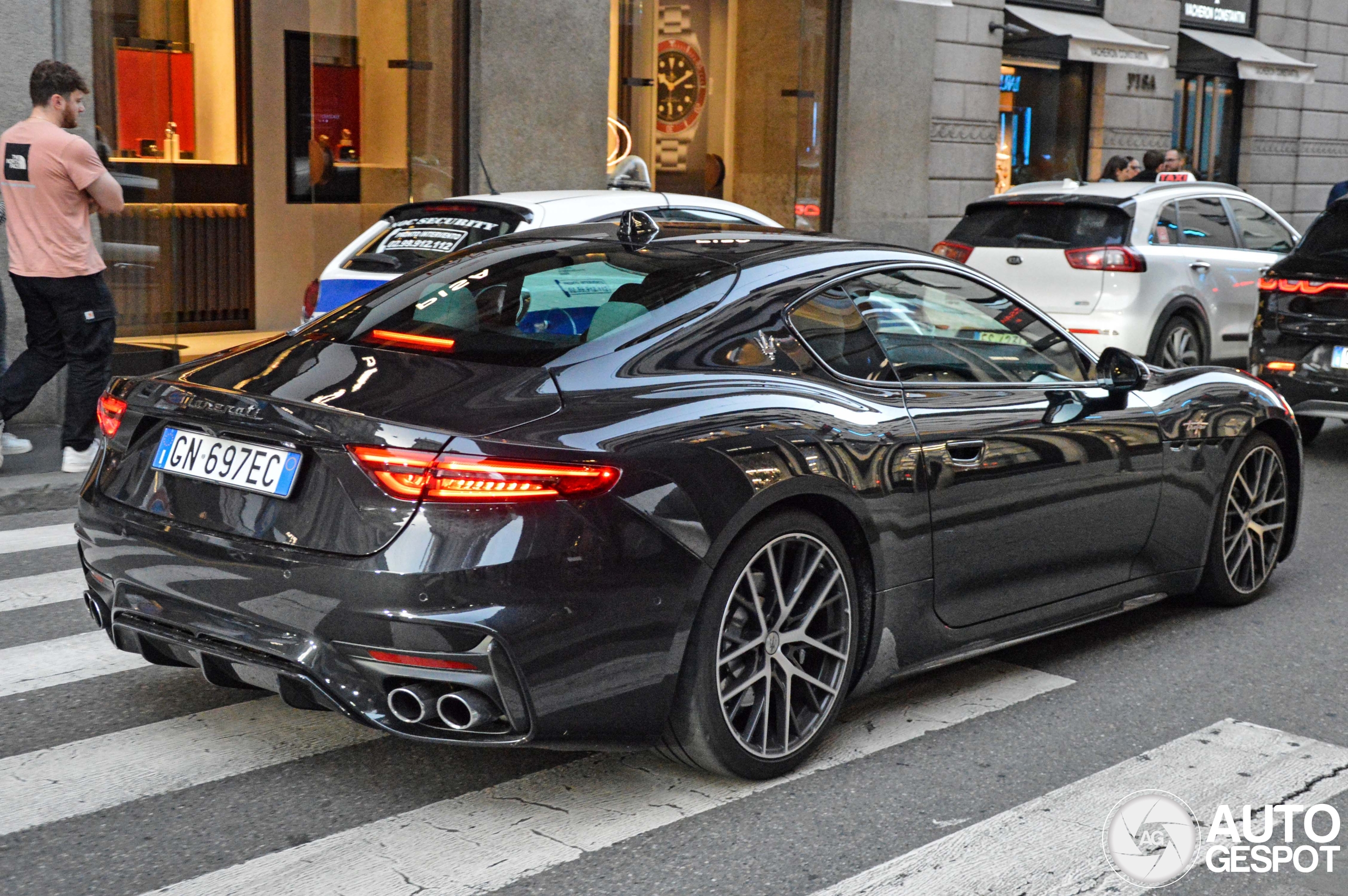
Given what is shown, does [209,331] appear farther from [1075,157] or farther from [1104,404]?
[1075,157]

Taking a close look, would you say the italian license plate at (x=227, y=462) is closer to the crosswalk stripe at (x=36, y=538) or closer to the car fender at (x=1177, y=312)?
the crosswalk stripe at (x=36, y=538)

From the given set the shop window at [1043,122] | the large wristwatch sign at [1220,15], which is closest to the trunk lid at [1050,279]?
the shop window at [1043,122]

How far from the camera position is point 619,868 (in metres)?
3.65

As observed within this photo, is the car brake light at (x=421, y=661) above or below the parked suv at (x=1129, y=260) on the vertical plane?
below

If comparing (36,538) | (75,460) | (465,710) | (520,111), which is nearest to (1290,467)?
(465,710)

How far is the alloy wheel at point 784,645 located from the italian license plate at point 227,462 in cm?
113

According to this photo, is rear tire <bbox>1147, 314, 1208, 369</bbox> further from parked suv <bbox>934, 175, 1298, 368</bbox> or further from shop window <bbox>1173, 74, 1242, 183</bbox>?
shop window <bbox>1173, 74, 1242, 183</bbox>

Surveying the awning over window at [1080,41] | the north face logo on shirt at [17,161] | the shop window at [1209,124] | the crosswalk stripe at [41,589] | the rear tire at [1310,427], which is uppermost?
the awning over window at [1080,41]

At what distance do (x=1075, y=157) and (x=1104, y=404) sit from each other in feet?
55.7

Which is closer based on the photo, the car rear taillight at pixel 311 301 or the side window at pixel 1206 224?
the car rear taillight at pixel 311 301

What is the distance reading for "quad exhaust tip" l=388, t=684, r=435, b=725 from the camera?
364 cm

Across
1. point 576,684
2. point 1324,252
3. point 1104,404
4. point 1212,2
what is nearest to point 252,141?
point 1324,252

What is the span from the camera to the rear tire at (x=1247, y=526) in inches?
241

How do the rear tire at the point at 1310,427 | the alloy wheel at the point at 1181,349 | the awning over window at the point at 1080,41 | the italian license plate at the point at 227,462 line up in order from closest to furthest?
the italian license plate at the point at 227,462 → the rear tire at the point at 1310,427 → the alloy wheel at the point at 1181,349 → the awning over window at the point at 1080,41
